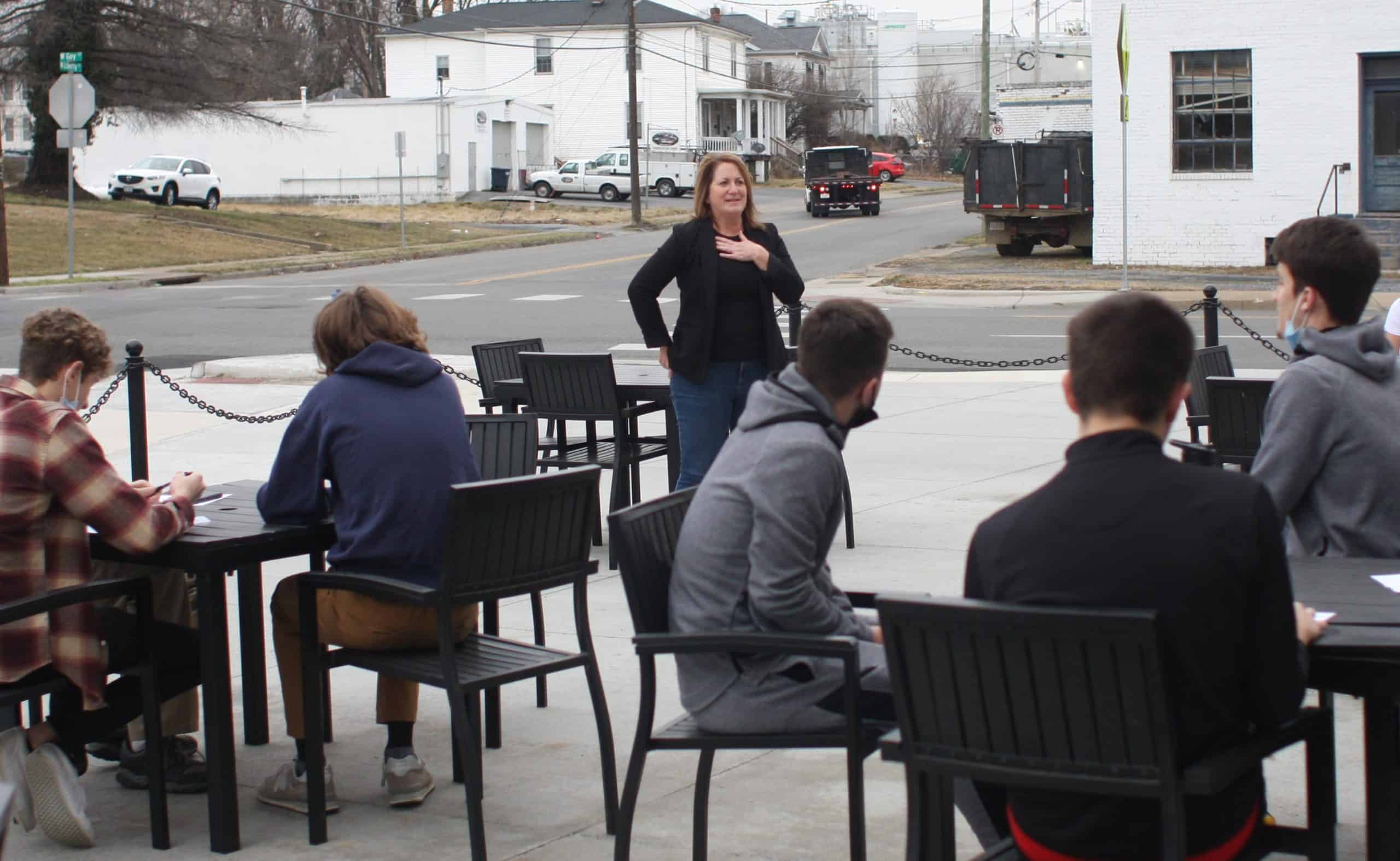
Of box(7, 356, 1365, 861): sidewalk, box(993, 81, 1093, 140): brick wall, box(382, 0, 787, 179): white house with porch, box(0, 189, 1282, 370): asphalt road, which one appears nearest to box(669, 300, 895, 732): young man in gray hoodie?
box(7, 356, 1365, 861): sidewalk

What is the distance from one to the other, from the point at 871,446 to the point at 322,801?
7143mm

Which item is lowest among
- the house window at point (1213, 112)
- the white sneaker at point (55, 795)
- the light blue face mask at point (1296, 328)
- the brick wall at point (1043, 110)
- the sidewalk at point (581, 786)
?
the sidewalk at point (581, 786)

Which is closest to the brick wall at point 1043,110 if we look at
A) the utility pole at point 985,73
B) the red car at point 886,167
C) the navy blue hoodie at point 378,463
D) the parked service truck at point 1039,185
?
the utility pole at point 985,73

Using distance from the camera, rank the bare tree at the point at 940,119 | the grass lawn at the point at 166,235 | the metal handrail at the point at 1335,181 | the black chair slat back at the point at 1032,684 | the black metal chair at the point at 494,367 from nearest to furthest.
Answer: the black chair slat back at the point at 1032,684
the black metal chair at the point at 494,367
the metal handrail at the point at 1335,181
the grass lawn at the point at 166,235
the bare tree at the point at 940,119

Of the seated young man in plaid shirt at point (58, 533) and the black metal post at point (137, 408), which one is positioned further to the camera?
the black metal post at point (137, 408)

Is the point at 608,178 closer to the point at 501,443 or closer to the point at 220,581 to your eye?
the point at 501,443

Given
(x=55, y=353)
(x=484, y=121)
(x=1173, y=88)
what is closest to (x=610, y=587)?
(x=55, y=353)

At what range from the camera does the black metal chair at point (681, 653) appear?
3734 mm

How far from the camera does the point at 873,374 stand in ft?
12.6

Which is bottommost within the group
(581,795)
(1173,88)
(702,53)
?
(581,795)

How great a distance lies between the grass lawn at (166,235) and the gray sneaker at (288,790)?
2881cm

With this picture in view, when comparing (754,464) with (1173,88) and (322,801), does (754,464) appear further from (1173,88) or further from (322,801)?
(1173,88)

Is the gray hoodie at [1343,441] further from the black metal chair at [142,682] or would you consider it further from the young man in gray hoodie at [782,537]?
the black metal chair at [142,682]

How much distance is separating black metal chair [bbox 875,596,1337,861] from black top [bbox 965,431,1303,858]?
0.06 m
